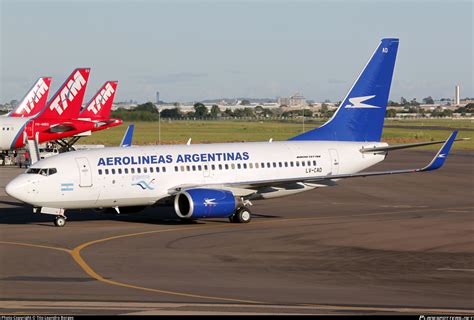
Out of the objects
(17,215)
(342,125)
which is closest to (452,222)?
(342,125)

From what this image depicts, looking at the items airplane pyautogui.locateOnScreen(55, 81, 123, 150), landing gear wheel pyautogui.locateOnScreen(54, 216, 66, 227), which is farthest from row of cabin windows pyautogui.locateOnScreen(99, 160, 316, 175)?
airplane pyautogui.locateOnScreen(55, 81, 123, 150)

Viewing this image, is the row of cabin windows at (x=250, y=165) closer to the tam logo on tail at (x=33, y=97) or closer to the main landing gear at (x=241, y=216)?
the main landing gear at (x=241, y=216)

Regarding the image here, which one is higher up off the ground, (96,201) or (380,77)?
(380,77)

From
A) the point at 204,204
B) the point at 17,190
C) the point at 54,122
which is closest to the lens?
the point at 17,190

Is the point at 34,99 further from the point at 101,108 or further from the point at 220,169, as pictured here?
the point at 220,169

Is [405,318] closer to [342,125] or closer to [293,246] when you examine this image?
[293,246]

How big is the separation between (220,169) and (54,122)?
50.6 m

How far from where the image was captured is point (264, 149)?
49125mm

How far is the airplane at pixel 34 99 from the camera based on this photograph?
351ft

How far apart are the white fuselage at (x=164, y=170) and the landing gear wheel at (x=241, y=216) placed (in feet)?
3.30

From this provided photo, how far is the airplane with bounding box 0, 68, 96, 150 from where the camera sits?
9375cm

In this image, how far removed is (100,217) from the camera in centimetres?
4981

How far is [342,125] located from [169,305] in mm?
28366

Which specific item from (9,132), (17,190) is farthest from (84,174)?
(9,132)
